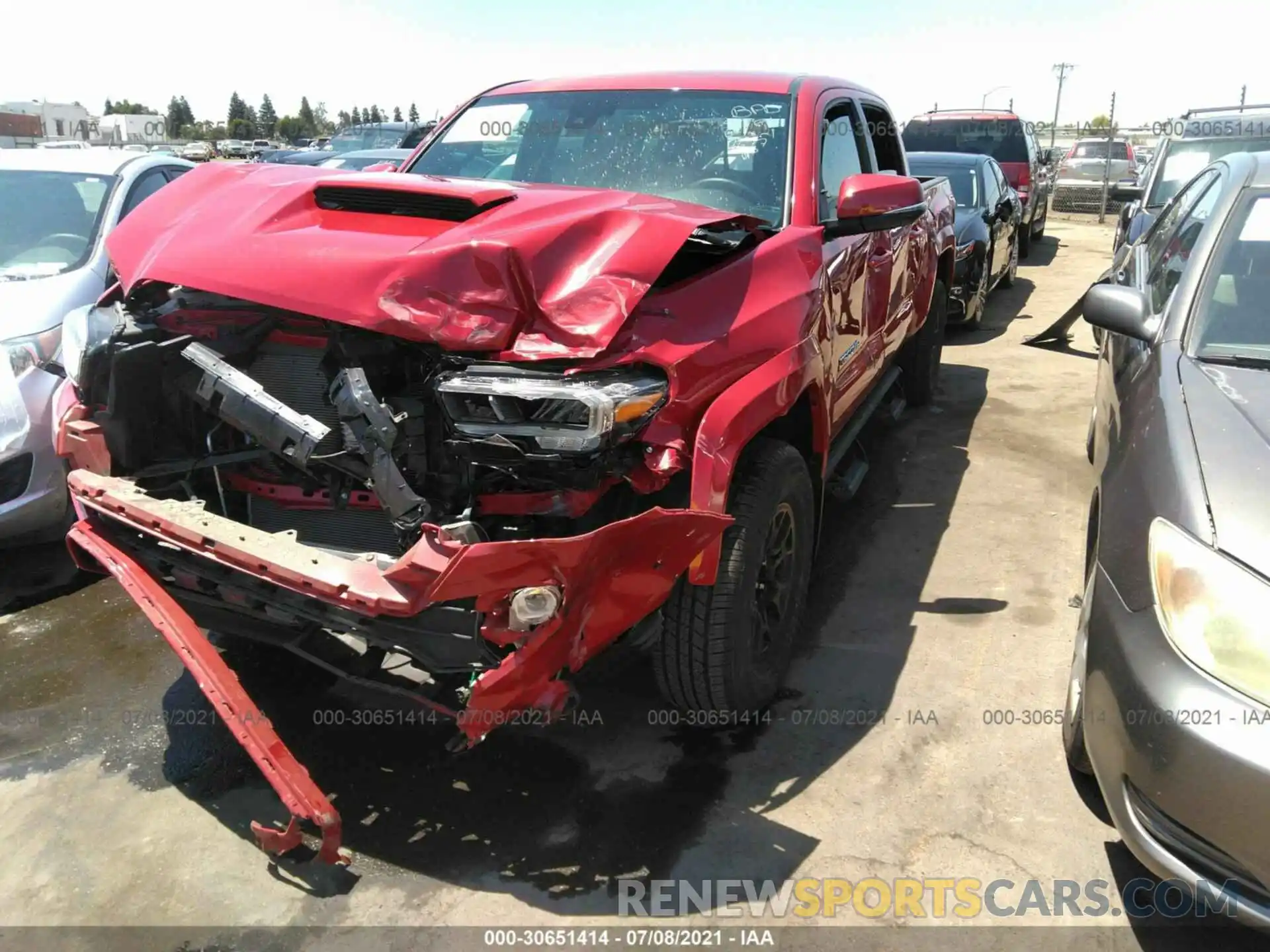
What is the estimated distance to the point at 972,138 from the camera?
14242 mm

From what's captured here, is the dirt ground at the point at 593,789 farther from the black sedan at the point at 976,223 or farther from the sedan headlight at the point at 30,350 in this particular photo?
the black sedan at the point at 976,223

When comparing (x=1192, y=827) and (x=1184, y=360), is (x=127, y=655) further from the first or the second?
(x=1184, y=360)

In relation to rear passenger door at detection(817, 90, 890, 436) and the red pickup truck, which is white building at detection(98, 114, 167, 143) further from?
the red pickup truck

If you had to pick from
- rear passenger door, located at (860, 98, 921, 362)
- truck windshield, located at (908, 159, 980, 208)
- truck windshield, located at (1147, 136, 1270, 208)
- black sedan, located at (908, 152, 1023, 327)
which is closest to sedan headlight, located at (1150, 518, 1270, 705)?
rear passenger door, located at (860, 98, 921, 362)

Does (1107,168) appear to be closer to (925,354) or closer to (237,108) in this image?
(925,354)

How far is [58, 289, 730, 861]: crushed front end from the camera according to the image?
2.15 metres

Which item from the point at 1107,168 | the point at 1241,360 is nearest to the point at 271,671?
the point at 1241,360

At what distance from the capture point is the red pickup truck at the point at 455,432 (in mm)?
A: 2213

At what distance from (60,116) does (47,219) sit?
44.6m

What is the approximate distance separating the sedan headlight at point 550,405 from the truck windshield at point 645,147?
4.62 ft

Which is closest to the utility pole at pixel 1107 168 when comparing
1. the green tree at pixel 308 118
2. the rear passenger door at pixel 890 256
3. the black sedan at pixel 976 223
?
the black sedan at pixel 976 223

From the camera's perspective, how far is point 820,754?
296 cm

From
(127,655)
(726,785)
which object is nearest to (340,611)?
(726,785)

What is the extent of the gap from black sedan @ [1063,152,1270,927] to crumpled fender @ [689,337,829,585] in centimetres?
94
